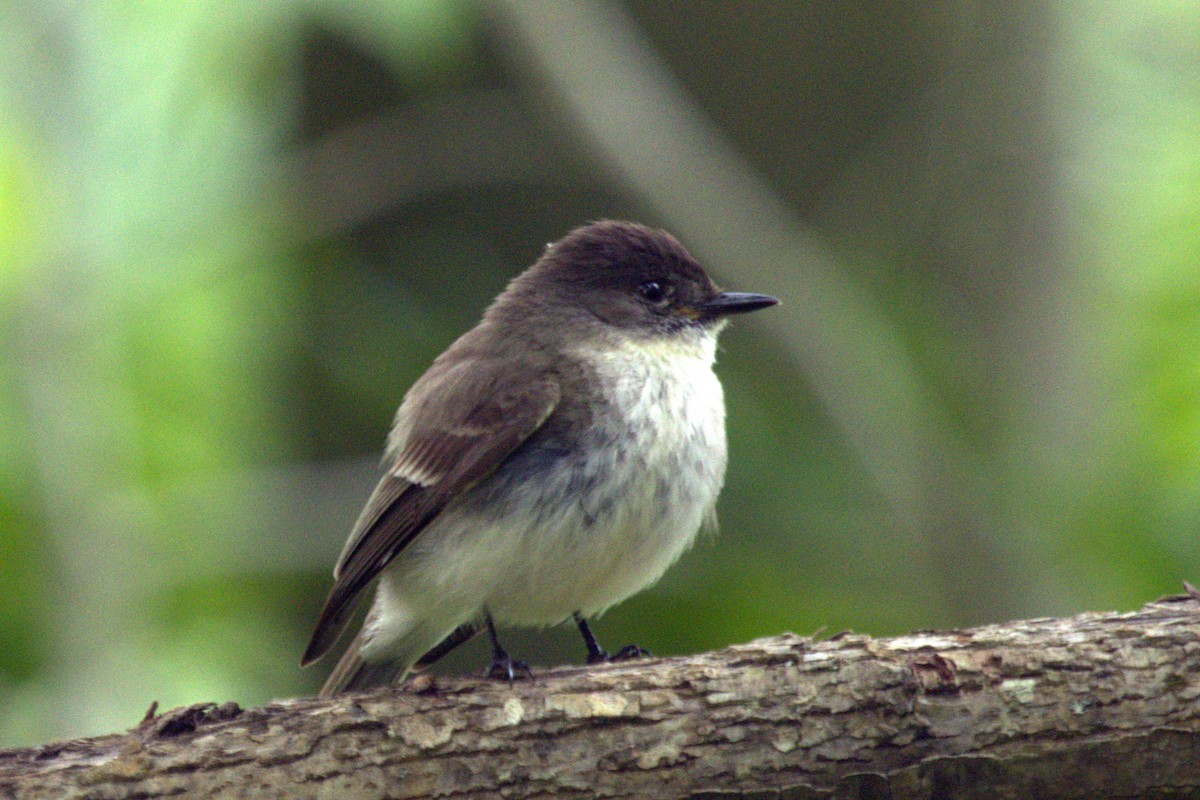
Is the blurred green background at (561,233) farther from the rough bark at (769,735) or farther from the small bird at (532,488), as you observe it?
the rough bark at (769,735)

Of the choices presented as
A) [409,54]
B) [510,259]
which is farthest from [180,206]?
[510,259]

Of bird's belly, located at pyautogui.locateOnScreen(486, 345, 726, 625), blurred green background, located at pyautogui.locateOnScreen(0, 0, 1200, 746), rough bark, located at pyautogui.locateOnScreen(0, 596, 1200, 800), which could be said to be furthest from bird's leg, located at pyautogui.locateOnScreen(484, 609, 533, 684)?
blurred green background, located at pyautogui.locateOnScreen(0, 0, 1200, 746)

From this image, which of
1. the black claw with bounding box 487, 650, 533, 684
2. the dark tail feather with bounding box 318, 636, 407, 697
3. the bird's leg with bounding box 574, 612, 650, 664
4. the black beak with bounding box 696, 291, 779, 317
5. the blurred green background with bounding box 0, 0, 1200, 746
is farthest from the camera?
the blurred green background with bounding box 0, 0, 1200, 746

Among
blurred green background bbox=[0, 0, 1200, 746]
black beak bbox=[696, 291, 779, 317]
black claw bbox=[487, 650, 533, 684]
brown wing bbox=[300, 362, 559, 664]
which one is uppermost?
blurred green background bbox=[0, 0, 1200, 746]

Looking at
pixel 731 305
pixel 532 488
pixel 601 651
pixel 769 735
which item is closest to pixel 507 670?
pixel 532 488

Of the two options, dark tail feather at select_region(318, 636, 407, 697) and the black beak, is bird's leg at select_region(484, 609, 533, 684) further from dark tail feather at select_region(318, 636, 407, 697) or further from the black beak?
the black beak

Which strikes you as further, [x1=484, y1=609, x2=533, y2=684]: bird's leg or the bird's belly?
the bird's belly

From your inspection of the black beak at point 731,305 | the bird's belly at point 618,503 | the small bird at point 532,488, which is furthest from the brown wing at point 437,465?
the black beak at point 731,305
